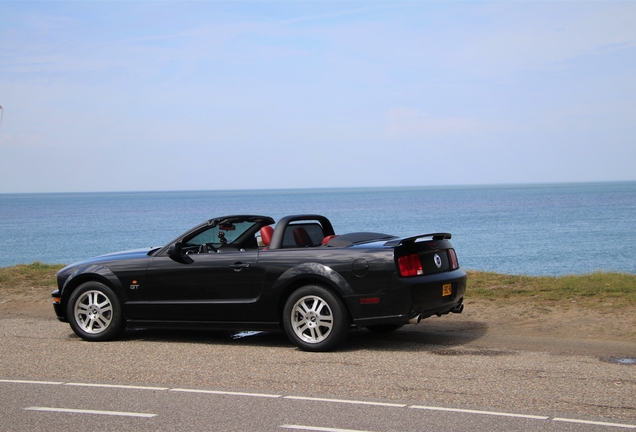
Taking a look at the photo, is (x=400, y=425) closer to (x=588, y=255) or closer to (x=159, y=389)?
(x=159, y=389)

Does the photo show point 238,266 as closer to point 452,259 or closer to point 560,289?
point 452,259

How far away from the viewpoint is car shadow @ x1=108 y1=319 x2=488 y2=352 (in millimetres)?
9203

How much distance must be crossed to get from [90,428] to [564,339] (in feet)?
19.7

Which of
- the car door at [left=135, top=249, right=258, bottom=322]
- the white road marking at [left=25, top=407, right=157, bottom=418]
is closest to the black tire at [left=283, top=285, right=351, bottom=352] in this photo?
the car door at [left=135, top=249, right=258, bottom=322]

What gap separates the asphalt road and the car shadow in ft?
0.08

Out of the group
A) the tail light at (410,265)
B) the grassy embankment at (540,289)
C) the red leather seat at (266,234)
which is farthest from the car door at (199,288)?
the grassy embankment at (540,289)

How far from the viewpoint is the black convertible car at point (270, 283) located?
28.3 feet

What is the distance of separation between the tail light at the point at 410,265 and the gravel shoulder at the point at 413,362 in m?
0.88

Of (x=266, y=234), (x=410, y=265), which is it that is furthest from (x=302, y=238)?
(x=410, y=265)

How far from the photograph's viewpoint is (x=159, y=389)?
23.0 feet

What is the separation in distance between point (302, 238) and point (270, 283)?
76 centimetres

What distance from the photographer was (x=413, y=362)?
8.05 meters

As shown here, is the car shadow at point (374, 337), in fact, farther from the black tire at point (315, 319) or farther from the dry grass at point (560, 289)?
the dry grass at point (560, 289)

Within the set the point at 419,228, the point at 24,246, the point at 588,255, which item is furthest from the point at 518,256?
the point at 24,246
